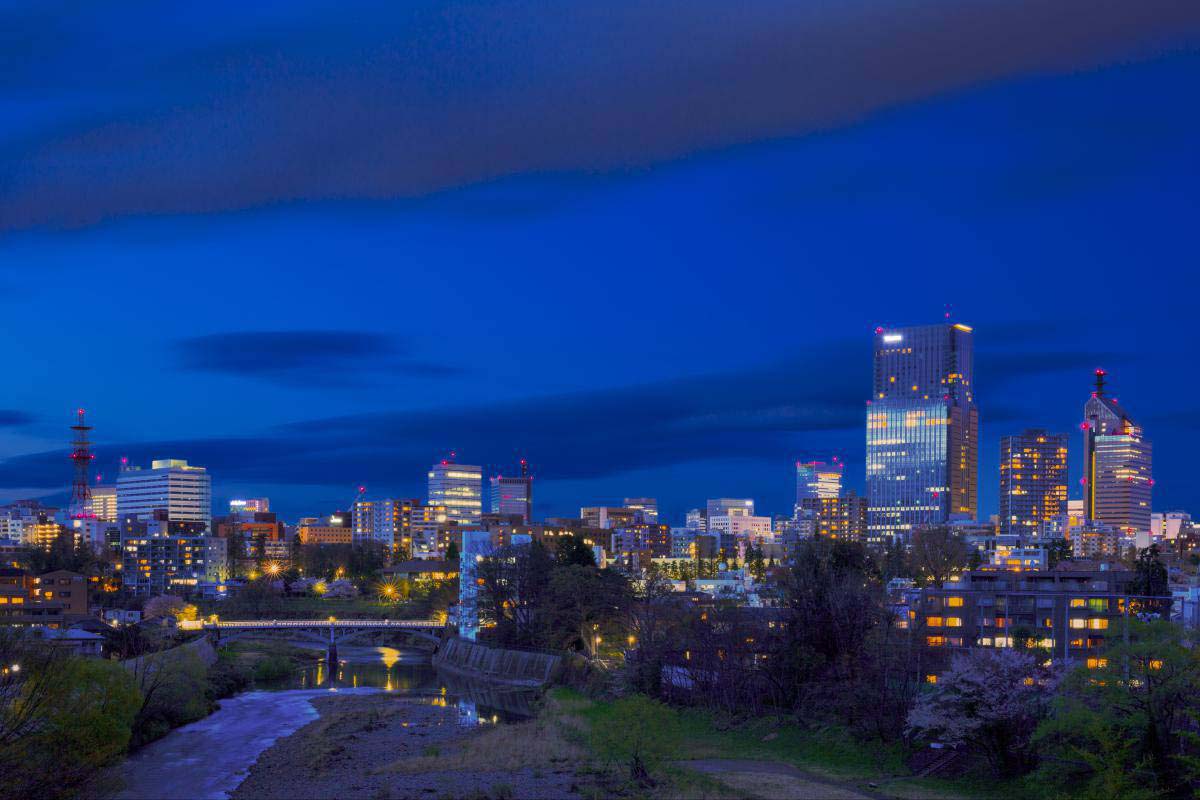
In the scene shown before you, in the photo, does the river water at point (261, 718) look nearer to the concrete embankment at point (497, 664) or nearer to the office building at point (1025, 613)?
the concrete embankment at point (497, 664)

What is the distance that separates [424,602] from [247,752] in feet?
254

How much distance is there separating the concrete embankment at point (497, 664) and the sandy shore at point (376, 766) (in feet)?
44.6

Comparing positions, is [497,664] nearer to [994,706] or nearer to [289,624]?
[289,624]

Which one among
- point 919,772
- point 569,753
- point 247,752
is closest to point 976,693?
point 919,772

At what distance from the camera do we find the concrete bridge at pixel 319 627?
85.8 metres

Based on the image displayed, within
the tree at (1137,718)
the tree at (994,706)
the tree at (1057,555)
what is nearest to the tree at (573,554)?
the tree at (994,706)

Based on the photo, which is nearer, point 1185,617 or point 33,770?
point 33,770

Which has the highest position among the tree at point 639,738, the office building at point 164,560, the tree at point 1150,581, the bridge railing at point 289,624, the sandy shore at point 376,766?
the tree at point 1150,581

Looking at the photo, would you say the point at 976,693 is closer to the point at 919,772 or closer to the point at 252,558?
the point at 919,772

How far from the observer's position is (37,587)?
297 feet

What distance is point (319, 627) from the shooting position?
309 ft

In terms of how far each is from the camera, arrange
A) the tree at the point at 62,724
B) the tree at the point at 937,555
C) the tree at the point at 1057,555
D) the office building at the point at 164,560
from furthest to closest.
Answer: the office building at the point at 164,560
the tree at the point at 1057,555
the tree at the point at 937,555
the tree at the point at 62,724

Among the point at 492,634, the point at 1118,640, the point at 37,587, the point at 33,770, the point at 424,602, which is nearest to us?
the point at 33,770

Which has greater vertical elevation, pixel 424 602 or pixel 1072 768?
pixel 1072 768
